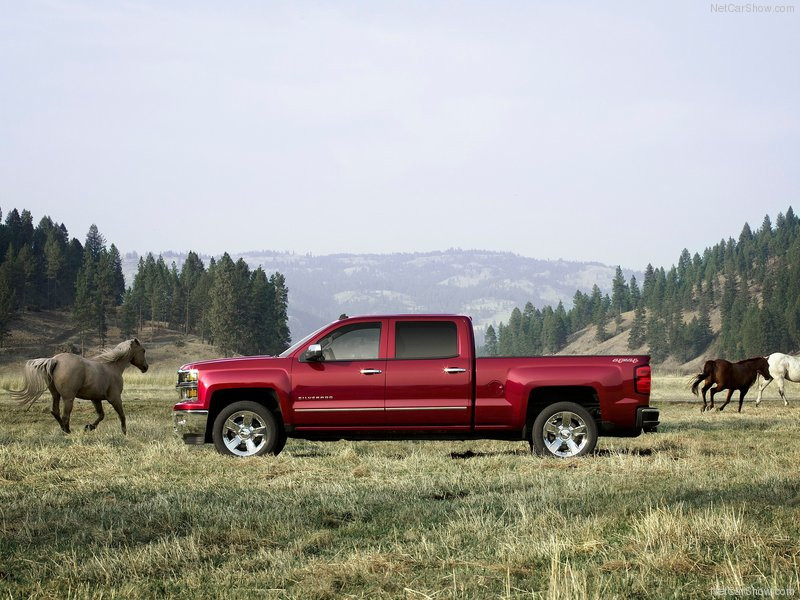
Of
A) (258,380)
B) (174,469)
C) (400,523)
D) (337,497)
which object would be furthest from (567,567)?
(258,380)

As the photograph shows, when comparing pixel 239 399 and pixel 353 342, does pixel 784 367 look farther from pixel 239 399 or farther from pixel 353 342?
pixel 239 399

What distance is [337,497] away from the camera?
10.3m

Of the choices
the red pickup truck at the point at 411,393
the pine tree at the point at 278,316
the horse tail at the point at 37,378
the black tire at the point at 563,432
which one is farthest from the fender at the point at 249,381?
the pine tree at the point at 278,316

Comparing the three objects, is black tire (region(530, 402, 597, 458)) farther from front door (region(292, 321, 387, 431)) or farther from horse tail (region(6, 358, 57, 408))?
horse tail (region(6, 358, 57, 408))

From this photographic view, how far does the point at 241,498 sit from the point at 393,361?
437 cm

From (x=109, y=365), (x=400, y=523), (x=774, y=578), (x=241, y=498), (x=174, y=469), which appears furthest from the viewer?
(x=109, y=365)

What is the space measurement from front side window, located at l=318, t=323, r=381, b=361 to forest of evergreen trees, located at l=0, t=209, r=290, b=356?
11364 centimetres

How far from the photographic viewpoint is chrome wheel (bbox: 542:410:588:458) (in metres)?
14.2

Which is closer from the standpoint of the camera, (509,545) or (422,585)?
(422,585)

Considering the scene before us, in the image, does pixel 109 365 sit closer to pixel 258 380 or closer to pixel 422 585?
pixel 258 380

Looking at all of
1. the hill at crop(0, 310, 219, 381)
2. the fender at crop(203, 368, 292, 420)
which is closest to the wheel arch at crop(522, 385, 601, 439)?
the fender at crop(203, 368, 292, 420)

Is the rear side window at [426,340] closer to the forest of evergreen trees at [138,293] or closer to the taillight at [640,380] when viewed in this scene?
the taillight at [640,380]

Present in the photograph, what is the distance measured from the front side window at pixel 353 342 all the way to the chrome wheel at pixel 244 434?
1395 millimetres

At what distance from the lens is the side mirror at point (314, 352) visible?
14.0 m
